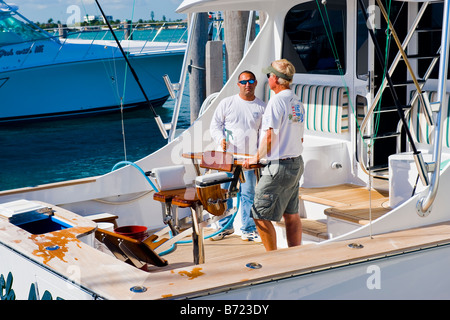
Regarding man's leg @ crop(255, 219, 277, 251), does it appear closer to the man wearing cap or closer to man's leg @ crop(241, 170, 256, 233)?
the man wearing cap

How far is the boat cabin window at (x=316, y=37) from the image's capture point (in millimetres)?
5574

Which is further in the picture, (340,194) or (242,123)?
(340,194)

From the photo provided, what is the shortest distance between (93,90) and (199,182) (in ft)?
58.3

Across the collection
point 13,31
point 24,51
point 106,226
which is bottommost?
point 106,226

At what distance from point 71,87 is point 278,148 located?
17560 millimetres

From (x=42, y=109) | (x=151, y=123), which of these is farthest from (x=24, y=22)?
(x=151, y=123)

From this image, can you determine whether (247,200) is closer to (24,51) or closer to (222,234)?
(222,234)

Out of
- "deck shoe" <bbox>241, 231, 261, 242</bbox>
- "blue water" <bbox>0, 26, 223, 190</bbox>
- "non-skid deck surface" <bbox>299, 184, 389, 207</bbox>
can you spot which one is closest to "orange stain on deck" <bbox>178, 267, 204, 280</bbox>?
"non-skid deck surface" <bbox>299, 184, 389, 207</bbox>

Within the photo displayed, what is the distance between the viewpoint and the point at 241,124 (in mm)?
5074

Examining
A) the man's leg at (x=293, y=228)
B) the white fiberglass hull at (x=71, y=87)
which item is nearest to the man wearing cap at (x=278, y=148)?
the man's leg at (x=293, y=228)

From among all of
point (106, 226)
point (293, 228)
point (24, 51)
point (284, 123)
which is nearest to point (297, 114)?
point (284, 123)

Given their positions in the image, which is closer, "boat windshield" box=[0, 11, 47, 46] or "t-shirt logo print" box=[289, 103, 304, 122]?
"t-shirt logo print" box=[289, 103, 304, 122]

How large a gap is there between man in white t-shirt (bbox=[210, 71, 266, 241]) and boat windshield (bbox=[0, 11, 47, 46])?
1559 centimetres

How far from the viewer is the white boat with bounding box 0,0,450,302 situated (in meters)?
3.38
